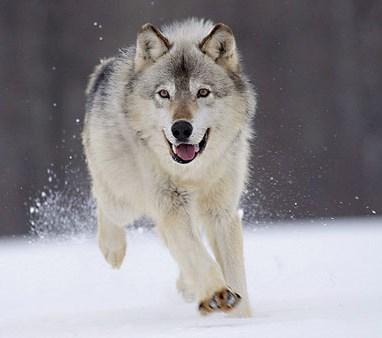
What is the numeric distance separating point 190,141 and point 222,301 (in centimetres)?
92

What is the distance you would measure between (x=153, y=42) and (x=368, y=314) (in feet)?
6.96

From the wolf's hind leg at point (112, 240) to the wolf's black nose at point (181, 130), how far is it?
6.08ft

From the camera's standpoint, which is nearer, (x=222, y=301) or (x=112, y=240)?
(x=222, y=301)

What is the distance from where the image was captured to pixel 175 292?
7379 mm

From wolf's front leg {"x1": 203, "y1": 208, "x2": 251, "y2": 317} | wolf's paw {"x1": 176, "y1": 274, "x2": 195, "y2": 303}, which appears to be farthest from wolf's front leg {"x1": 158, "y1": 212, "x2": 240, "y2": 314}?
wolf's paw {"x1": 176, "y1": 274, "x2": 195, "y2": 303}

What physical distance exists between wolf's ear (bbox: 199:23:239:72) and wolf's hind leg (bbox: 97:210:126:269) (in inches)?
71.0

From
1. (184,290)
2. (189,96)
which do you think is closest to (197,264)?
(189,96)

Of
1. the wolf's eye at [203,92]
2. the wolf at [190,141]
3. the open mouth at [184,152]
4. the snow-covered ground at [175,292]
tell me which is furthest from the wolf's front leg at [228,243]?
the wolf's eye at [203,92]

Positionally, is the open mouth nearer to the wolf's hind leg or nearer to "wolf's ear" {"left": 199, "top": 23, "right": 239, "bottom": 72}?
"wolf's ear" {"left": 199, "top": 23, "right": 239, "bottom": 72}

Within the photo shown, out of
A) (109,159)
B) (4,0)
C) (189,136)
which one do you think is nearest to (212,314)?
(189,136)

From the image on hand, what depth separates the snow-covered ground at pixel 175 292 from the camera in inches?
203

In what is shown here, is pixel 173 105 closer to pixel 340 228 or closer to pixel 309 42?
pixel 340 228

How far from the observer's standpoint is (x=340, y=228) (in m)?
11.7

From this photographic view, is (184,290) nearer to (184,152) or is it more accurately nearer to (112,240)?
(112,240)
